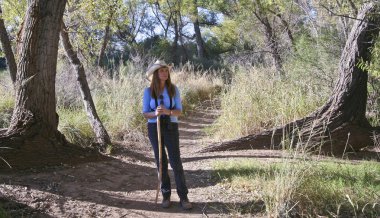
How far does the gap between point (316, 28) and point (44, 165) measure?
341 inches

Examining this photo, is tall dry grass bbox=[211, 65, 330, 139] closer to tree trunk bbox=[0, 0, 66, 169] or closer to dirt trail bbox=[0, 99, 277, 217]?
dirt trail bbox=[0, 99, 277, 217]

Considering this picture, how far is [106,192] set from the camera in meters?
5.38

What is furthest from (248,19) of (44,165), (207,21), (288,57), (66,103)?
(207,21)

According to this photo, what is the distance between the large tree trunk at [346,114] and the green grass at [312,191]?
2546 millimetres

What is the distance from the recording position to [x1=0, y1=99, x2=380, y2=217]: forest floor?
4.55 meters

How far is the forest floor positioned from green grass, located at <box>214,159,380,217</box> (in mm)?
385

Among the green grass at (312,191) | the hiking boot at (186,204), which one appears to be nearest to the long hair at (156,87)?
the hiking boot at (186,204)

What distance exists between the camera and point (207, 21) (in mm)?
32219

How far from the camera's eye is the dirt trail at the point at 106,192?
4551mm

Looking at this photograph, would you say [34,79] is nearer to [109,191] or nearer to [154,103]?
[109,191]

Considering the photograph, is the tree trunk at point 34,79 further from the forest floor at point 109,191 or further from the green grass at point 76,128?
the green grass at point 76,128

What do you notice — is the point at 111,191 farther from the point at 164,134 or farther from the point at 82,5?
the point at 82,5

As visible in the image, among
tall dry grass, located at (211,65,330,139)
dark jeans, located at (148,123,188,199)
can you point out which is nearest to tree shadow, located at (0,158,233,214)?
dark jeans, located at (148,123,188,199)

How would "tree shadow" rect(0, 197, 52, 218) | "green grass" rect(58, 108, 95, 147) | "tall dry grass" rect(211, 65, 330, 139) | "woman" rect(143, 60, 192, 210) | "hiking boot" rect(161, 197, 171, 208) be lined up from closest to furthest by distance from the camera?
"tree shadow" rect(0, 197, 52, 218) → "woman" rect(143, 60, 192, 210) → "hiking boot" rect(161, 197, 171, 208) → "green grass" rect(58, 108, 95, 147) → "tall dry grass" rect(211, 65, 330, 139)
